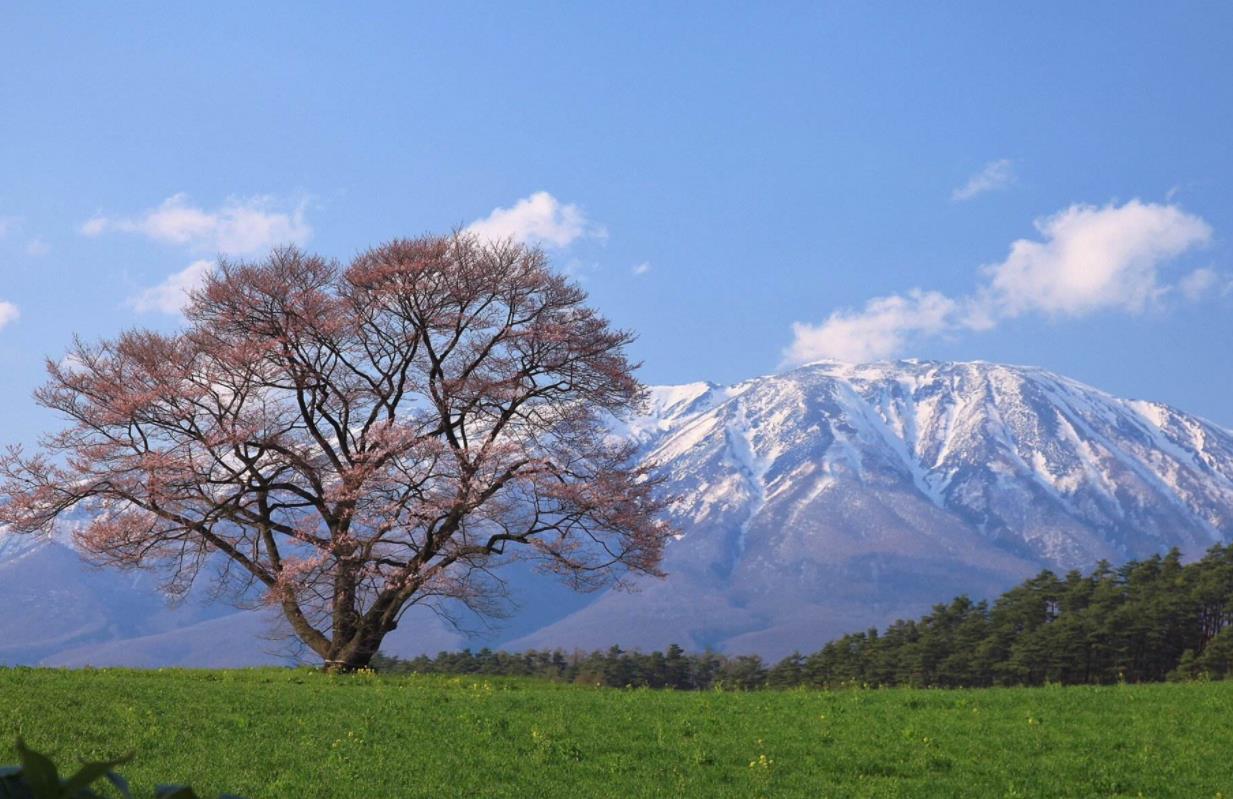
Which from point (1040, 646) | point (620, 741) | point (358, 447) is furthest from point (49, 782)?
point (1040, 646)

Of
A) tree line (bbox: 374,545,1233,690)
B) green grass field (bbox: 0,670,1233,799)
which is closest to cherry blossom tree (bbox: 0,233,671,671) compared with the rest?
green grass field (bbox: 0,670,1233,799)

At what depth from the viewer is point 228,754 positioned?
56.1ft

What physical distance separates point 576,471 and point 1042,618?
54.2m

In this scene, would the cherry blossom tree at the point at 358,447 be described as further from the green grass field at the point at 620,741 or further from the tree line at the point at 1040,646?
the tree line at the point at 1040,646

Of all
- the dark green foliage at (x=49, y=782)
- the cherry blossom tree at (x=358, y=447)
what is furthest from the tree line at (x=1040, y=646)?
the dark green foliage at (x=49, y=782)

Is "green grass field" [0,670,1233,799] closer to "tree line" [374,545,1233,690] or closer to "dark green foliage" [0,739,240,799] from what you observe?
"dark green foliage" [0,739,240,799]

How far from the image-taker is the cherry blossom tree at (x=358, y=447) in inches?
1341

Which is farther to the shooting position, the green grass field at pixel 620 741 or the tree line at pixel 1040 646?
the tree line at pixel 1040 646

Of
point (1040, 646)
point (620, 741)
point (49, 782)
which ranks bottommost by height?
point (620, 741)

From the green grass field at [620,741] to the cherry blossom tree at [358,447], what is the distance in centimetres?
819

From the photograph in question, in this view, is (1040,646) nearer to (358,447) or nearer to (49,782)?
(358,447)

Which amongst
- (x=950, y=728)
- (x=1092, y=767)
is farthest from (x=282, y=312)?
(x=1092, y=767)

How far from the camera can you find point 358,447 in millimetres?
35781

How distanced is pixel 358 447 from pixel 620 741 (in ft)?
61.3
